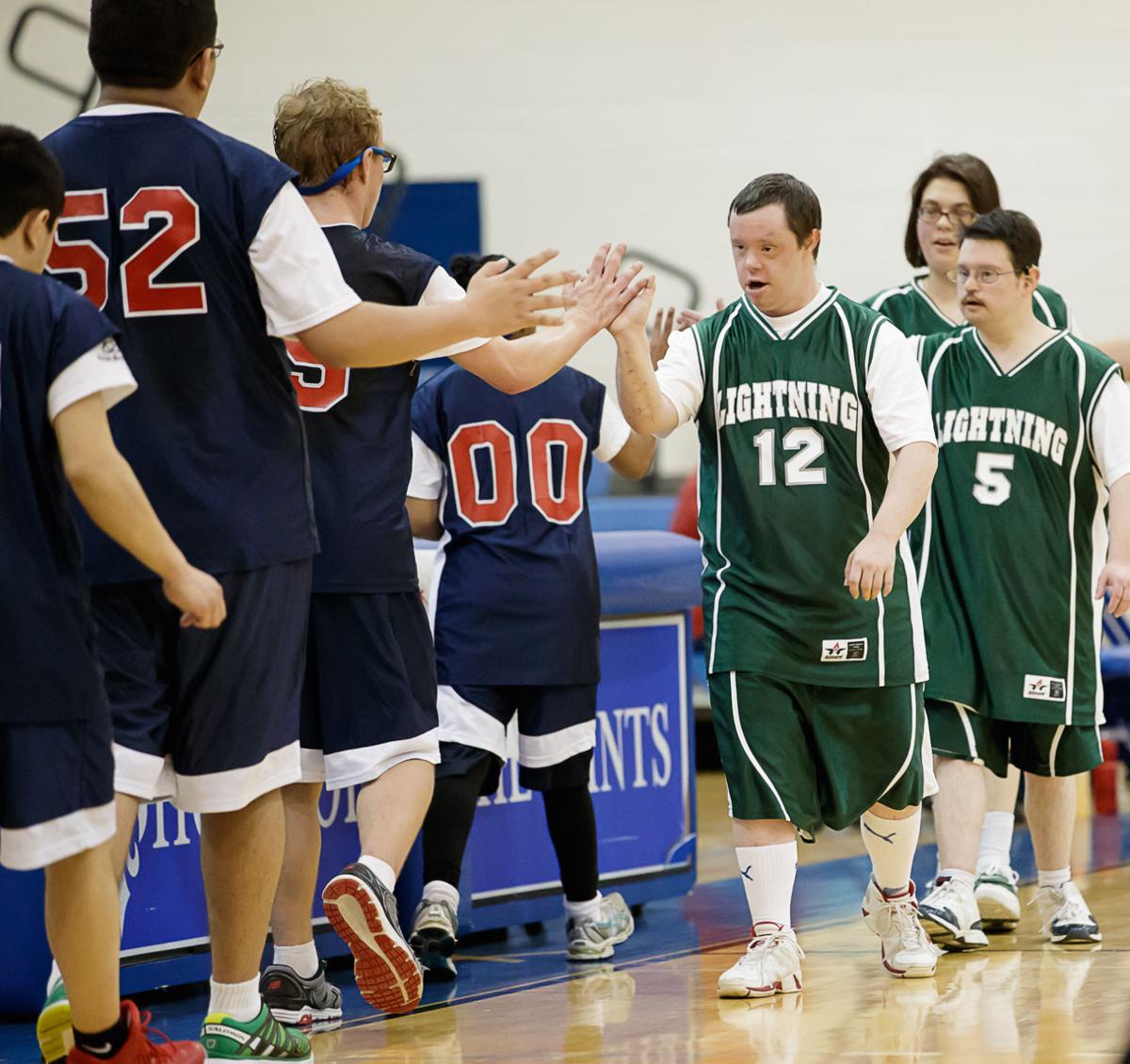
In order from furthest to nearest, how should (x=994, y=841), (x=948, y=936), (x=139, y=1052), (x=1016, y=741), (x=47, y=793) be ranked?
1. (x=994, y=841)
2. (x=1016, y=741)
3. (x=948, y=936)
4. (x=139, y=1052)
5. (x=47, y=793)

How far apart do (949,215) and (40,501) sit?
3332 mm

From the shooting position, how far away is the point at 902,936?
13.4ft

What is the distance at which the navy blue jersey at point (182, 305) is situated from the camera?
9.48 feet

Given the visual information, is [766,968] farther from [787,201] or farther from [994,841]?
[787,201]

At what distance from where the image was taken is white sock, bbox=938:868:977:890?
14.7 feet

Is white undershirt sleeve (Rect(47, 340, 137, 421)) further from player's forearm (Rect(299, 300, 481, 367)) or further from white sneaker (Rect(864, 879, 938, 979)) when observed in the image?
white sneaker (Rect(864, 879, 938, 979))

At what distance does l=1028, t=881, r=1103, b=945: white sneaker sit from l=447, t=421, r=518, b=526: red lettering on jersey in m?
1.63

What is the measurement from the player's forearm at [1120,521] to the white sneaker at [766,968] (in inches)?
48.0

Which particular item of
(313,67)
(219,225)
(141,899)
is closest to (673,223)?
(313,67)

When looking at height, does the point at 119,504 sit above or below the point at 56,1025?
above

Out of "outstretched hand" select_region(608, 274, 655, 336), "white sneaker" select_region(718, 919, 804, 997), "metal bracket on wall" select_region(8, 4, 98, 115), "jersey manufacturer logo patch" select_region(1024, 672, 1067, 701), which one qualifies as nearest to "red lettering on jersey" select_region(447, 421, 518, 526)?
"outstretched hand" select_region(608, 274, 655, 336)

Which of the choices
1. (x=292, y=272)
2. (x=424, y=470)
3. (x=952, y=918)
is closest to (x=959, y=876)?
(x=952, y=918)

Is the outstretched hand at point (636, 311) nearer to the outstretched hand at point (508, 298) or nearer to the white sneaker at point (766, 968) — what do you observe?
the outstretched hand at point (508, 298)

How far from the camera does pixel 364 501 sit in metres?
3.58
